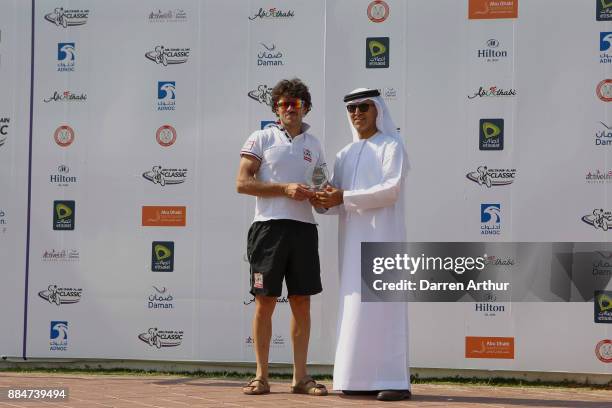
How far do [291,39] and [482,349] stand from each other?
9.22 feet

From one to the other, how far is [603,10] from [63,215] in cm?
451

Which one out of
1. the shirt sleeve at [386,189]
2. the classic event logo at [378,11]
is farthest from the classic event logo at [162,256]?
the classic event logo at [378,11]

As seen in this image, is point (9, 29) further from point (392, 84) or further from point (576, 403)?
point (576, 403)

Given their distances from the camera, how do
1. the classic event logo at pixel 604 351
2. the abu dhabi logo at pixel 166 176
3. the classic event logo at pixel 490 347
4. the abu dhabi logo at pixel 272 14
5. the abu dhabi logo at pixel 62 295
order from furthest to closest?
the abu dhabi logo at pixel 62 295
the abu dhabi logo at pixel 166 176
the abu dhabi logo at pixel 272 14
the classic event logo at pixel 490 347
the classic event logo at pixel 604 351

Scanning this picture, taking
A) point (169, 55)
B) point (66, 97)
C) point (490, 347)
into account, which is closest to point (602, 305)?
point (490, 347)

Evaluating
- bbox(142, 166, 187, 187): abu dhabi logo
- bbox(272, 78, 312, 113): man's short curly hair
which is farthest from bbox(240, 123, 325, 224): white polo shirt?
bbox(142, 166, 187, 187): abu dhabi logo

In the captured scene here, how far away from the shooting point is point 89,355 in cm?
754

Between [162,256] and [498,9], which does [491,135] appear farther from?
[162,256]

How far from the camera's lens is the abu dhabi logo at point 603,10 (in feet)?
22.9

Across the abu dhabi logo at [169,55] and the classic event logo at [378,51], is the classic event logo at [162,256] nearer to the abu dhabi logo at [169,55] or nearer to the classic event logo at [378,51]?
the abu dhabi logo at [169,55]

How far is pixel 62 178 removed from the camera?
761cm

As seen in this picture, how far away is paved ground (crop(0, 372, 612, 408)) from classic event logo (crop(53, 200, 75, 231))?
1191mm

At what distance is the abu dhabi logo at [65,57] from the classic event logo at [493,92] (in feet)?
10.7

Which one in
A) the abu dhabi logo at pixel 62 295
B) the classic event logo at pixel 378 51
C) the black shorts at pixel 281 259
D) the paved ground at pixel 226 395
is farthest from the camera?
the abu dhabi logo at pixel 62 295
